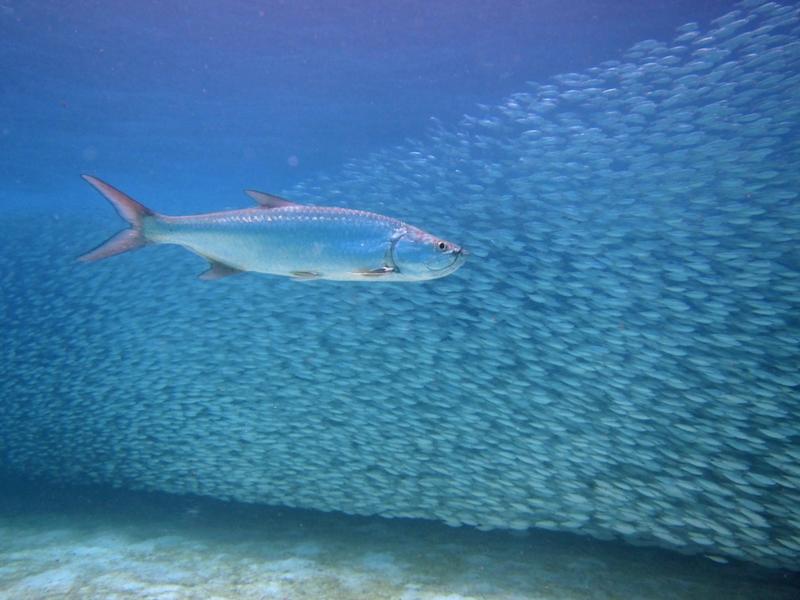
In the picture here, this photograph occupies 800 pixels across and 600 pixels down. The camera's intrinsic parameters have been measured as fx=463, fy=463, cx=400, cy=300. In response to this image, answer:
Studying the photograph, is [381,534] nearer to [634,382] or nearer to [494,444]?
[494,444]

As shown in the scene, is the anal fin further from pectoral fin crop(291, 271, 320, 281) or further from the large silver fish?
pectoral fin crop(291, 271, 320, 281)

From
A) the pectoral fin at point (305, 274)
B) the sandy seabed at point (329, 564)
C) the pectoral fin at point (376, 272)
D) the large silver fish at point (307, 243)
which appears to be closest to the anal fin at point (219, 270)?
the large silver fish at point (307, 243)

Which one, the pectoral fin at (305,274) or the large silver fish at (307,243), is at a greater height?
the large silver fish at (307,243)

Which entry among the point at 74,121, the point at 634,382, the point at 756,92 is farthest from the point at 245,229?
the point at 74,121

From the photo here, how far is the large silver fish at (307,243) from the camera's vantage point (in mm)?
3383

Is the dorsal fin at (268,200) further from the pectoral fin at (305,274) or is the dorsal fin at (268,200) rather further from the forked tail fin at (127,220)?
the forked tail fin at (127,220)

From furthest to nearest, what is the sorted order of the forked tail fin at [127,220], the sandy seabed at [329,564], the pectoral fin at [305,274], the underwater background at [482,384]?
the underwater background at [482,384]
the sandy seabed at [329,564]
the forked tail fin at [127,220]
the pectoral fin at [305,274]

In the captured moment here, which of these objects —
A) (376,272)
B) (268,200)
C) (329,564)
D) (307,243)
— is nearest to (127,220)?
(268,200)

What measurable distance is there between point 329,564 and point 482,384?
3.47 m

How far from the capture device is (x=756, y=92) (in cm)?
762

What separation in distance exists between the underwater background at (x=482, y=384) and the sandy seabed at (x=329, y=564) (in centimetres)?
5

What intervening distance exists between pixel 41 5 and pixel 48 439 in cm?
1214

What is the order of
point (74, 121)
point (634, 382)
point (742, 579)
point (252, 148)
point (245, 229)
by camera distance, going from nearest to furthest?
point (245, 229) < point (742, 579) < point (634, 382) < point (74, 121) < point (252, 148)

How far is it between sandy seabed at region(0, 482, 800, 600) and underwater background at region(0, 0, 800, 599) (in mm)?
53
